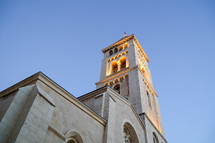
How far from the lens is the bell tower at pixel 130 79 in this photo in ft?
79.0

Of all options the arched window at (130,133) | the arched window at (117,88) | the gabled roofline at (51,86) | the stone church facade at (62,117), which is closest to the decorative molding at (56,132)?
the stone church facade at (62,117)

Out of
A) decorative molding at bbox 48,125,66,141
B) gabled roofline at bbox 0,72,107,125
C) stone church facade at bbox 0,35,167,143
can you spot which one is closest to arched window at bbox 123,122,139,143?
stone church facade at bbox 0,35,167,143

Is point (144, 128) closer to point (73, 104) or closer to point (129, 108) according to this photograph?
point (129, 108)

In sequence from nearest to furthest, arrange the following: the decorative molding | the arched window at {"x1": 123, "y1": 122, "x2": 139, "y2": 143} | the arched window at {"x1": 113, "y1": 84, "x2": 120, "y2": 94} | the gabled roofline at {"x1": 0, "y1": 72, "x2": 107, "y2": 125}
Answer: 1. the decorative molding
2. the gabled roofline at {"x1": 0, "y1": 72, "x2": 107, "y2": 125}
3. the arched window at {"x1": 123, "y1": 122, "x2": 139, "y2": 143}
4. the arched window at {"x1": 113, "y1": 84, "x2": 120, "y2": 94}

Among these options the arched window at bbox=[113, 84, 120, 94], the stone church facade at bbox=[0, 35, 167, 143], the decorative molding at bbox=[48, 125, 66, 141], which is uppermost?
the arched window at bbox=[113, 84, 120, 94]

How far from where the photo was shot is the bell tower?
24.1 m

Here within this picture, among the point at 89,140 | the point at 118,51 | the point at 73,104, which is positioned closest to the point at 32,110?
the point at 73,104

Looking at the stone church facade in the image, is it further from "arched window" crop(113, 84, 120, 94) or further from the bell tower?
"arched window" crop(113, 84, 120, 94)

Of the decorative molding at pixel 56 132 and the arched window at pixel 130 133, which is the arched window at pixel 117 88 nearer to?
the arched window at pixel 130 133

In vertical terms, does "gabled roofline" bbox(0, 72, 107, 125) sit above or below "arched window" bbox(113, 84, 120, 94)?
below

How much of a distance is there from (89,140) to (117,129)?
3131 mm

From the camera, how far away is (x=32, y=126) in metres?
8.38

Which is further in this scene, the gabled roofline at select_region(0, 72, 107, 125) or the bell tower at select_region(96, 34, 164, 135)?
the bell tower at select_region(96, 34, 164, 135)

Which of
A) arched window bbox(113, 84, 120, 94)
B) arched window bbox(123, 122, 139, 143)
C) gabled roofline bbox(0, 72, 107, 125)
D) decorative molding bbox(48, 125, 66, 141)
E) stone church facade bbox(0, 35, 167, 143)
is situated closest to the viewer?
stone church facade bbox(0, 35, 167, 143)
